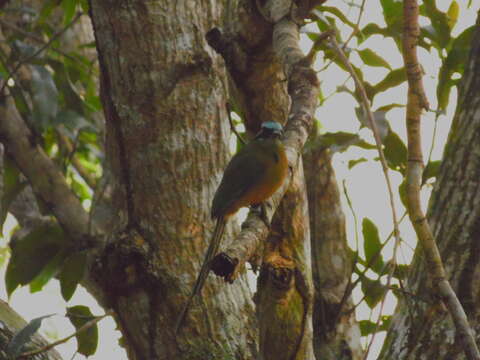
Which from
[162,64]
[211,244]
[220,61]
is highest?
[220,61]

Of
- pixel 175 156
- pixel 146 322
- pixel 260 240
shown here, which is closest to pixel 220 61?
pixel 175 156

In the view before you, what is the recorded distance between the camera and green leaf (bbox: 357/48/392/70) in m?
4.55

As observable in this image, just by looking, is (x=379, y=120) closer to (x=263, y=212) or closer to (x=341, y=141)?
(x=341, y=141)

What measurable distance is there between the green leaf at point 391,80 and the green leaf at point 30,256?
193 cm

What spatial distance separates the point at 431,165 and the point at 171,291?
1830 mm

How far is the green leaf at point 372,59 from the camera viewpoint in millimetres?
4547

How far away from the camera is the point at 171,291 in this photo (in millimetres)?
3127

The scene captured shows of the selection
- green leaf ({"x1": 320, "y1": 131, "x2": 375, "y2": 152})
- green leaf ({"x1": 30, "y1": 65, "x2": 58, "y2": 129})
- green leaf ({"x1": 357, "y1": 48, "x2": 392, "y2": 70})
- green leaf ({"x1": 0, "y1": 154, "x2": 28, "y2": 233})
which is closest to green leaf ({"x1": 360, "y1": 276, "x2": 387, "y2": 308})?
green leaf ({"x1": 320, "y1": 131, "x2": 375, "y2": 152})

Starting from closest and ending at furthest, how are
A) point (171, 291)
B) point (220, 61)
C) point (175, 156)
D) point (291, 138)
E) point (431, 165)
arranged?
point (291, 138), point (171, 291), point (175, 156), point (220, 61), point (431, 165)

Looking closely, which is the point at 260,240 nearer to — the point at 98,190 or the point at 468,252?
the point at 468,252

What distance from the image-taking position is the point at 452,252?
3500mm

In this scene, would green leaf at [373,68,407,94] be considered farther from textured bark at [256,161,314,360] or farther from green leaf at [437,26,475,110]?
textured bark at [256,161,314,360]

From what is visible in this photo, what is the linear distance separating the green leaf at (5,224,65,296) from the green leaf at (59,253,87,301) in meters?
0.11

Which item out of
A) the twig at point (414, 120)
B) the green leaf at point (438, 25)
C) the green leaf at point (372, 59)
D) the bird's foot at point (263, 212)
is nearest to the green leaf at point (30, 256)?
the green leaf at point (372, 59)
